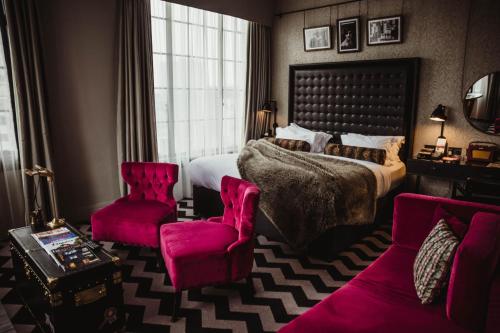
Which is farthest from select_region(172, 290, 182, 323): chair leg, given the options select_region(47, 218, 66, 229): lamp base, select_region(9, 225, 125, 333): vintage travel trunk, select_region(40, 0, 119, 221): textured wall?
select_region(40, 0, 119, 221): textured wall

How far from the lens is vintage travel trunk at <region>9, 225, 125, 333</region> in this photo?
201 centimetres

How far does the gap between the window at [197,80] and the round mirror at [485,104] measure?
317 cm

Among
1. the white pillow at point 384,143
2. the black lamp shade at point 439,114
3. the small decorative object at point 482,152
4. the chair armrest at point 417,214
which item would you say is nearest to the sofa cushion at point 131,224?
the chair armrest at point 417,214

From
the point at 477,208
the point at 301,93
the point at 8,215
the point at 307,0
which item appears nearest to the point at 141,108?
the point at 8,215

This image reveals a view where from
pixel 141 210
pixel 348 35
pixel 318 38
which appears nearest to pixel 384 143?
pixel 348 35

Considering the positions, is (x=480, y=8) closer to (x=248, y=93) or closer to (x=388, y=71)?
(x=388, y=71)

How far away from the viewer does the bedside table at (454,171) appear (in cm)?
369

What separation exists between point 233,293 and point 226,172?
151cm

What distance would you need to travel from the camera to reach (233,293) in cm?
279

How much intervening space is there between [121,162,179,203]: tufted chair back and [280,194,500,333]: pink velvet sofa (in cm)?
212

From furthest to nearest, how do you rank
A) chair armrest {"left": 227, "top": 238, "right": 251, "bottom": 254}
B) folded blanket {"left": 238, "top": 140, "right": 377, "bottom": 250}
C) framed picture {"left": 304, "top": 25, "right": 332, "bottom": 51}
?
1. framed picture {"left": 304, "top": 25, "right": 332, "bottom": 51}
2. folded blanket {"left": 238, "top": 140, "right": 377, "bottom": 250}
3. chair armrest {"left": 227, "top": 238, "right": 251, "bottom": 254}

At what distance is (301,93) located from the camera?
5.64 metres

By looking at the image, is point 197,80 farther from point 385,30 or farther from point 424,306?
point 424,306

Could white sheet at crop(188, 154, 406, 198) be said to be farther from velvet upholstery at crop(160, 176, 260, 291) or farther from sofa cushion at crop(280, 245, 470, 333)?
sofa cushion at crop(280, 245, 470, 333)
